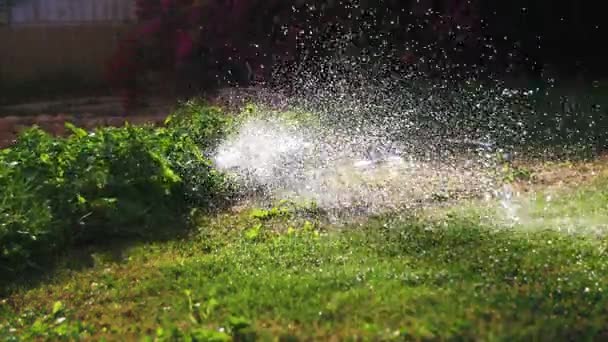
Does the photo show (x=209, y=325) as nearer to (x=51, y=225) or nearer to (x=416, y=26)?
(x=51, y=225)

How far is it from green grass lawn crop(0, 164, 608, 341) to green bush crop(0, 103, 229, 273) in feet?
0.73

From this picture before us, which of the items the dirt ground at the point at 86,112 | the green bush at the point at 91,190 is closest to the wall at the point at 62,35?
the dirt ground at the point at 86,112

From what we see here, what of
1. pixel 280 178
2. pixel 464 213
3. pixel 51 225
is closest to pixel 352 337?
pixel 464 213

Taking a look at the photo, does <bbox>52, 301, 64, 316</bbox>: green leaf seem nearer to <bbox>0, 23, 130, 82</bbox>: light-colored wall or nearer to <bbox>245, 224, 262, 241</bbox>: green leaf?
<bbox>245, 224, 262, 241</bbox>: green leaf

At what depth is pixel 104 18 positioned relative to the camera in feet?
41.7

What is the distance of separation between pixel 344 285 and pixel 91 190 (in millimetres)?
1859

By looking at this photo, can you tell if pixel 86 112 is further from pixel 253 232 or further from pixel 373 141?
pixel 253 232

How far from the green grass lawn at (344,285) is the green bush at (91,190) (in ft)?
0.73

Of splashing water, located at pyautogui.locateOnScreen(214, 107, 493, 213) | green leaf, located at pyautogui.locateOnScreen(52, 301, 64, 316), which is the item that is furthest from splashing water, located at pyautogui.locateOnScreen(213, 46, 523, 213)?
green leaf, located at pyautogui.locateOnScreen(52, 301, 64, 316)

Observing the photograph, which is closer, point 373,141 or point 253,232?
point 253,232

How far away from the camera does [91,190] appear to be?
5078 mm

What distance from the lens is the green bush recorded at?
4691 mm

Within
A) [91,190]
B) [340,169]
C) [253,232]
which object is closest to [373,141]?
[340,169]

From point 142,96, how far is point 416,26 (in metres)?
3.62
